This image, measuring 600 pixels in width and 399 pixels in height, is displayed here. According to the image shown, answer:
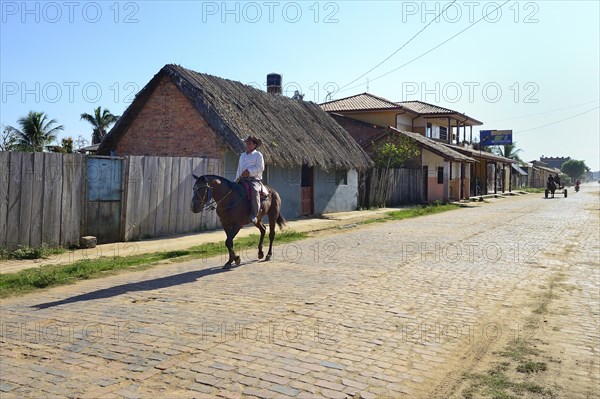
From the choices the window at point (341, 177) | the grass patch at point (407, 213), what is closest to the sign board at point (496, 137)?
Answer: the grass patch at point (407, 213)

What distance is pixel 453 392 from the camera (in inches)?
169

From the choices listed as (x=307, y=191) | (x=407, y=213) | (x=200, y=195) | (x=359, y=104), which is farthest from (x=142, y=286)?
(x=359, y=104)

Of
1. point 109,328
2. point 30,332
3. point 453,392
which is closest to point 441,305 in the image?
point 453,392

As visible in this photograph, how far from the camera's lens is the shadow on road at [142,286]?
7320 mm

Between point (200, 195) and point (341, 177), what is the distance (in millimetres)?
15709

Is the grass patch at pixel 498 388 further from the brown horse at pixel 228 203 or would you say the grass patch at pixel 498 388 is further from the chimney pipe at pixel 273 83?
the chimney pipe at pixel 273 83

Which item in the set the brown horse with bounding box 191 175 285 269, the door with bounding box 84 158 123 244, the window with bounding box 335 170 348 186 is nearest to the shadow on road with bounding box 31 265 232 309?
the brown horse with bounding box 191 175 285 269

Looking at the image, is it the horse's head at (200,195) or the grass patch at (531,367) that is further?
the horse's head at (200,195)

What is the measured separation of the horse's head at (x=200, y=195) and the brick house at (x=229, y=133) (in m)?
7.13

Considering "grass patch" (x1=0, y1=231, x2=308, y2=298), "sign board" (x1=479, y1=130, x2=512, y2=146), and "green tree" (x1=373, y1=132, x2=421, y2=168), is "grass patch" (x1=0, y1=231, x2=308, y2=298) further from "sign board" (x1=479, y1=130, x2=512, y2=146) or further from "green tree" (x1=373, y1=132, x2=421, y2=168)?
"sign board" (x1=479, y1=130, x2=512, y2=146)

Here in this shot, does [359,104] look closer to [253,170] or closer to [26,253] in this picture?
[253,170]

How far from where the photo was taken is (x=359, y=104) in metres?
37.5

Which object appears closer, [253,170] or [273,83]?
[253,170]

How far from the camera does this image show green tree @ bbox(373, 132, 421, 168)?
2997 cm
